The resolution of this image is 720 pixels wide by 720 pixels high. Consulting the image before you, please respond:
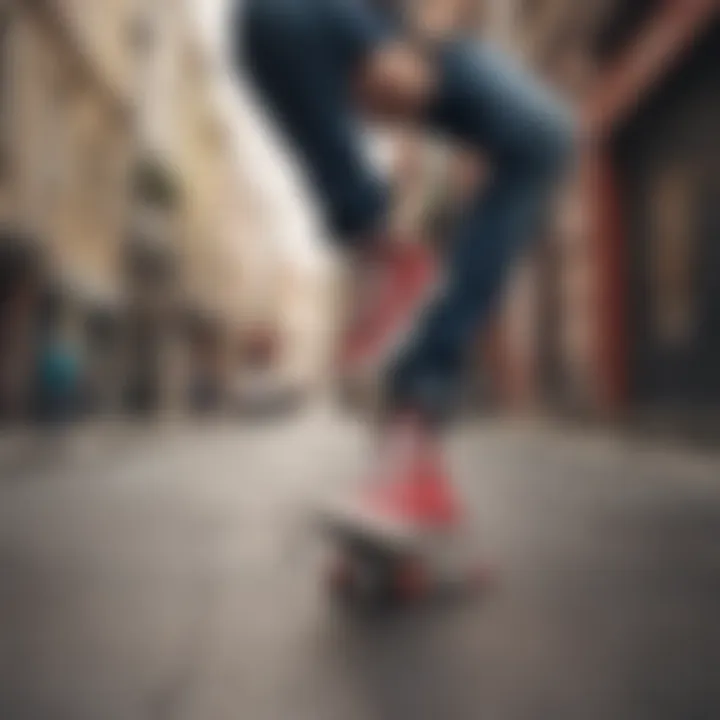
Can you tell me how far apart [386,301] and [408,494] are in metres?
0.10

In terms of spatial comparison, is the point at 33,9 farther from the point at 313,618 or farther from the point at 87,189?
the point at 313,618

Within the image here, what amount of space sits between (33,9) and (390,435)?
0.82ft

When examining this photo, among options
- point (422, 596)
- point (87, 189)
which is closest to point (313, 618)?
point (422, 596)

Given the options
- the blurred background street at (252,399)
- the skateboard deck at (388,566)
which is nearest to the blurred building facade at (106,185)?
the blurred background street at (252,399)

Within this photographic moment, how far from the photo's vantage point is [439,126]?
40cm

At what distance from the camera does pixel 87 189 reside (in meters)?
0.36

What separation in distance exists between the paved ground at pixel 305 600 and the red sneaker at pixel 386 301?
51 millimetres

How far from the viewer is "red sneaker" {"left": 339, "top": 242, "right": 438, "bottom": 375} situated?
0.43m

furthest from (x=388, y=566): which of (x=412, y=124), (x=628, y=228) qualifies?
(x=628, y=228)

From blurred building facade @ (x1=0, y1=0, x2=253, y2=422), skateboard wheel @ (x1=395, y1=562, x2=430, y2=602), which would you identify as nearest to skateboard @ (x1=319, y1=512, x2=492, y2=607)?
skateboard wheel @ (x1=395, y1=562, x2=430, y2=602)

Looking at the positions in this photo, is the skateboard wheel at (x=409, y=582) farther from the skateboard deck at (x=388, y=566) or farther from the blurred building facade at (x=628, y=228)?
the blurred building facade at (x=628, y=228)

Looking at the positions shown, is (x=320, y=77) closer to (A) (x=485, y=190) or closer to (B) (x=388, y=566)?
(A) (x=485, y=190)

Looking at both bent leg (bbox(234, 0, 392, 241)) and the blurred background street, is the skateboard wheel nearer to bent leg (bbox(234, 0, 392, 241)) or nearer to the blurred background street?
the blurred background street

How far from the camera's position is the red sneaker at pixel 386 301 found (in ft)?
1.40
